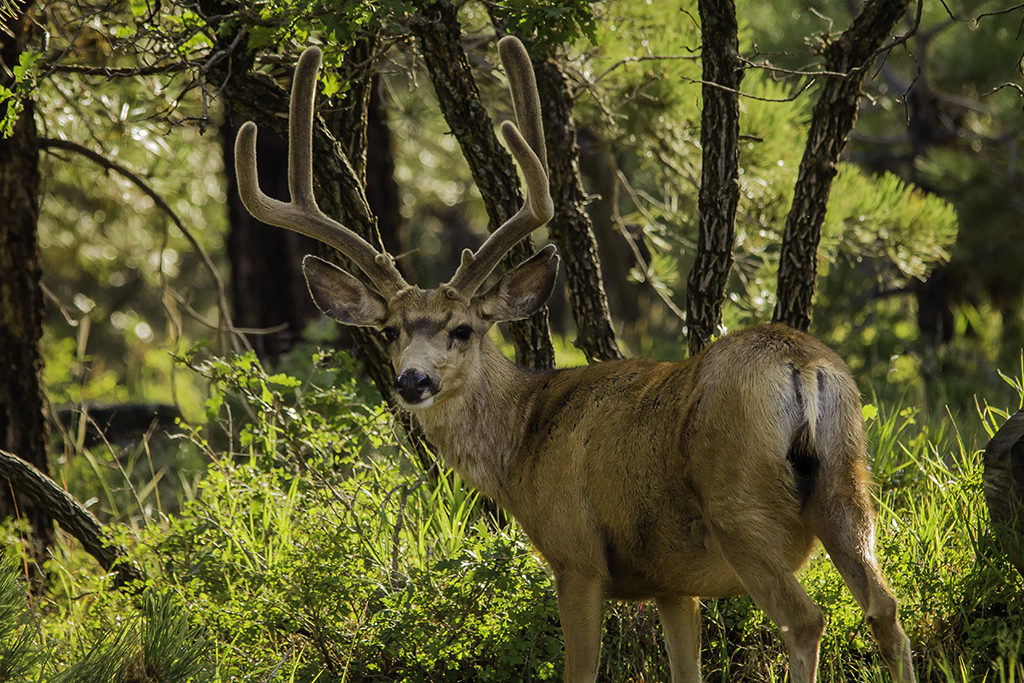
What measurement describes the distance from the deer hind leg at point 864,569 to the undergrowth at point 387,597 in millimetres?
499

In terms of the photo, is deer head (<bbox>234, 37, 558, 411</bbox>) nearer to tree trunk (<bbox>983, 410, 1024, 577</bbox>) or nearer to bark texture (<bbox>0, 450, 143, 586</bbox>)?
bark texture (<bbox>0, 450, 143, 586</bbox>)

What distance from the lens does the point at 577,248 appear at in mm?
5660

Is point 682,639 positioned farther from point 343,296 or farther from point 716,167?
point 716,167

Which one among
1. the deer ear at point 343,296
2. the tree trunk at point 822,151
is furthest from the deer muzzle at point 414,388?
the tree trunk at point 822,151

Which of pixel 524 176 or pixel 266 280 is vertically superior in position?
pixel 266 280

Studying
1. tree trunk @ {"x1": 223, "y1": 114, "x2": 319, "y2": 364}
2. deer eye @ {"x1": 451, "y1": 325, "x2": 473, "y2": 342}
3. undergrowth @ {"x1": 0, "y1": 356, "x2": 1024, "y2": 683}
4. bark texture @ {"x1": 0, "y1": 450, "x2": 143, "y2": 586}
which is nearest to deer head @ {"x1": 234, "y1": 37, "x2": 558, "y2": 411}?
deer eye @ {"x1": 451, "y1": 325, "x2": 473, "y2": 342}

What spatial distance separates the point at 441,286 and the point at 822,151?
2.19 metres

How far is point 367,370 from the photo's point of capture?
5.79 metres

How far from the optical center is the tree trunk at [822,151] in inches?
204

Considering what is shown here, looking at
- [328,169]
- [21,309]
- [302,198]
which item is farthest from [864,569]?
[21,309]

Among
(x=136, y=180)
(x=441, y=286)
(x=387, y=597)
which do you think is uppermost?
(x=136, y=180)

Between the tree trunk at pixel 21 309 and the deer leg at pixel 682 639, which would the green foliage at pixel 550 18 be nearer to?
the deer leg at pixel 682 639

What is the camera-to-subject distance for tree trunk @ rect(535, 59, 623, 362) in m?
5.68

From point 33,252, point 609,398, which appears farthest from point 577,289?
point 33,252
